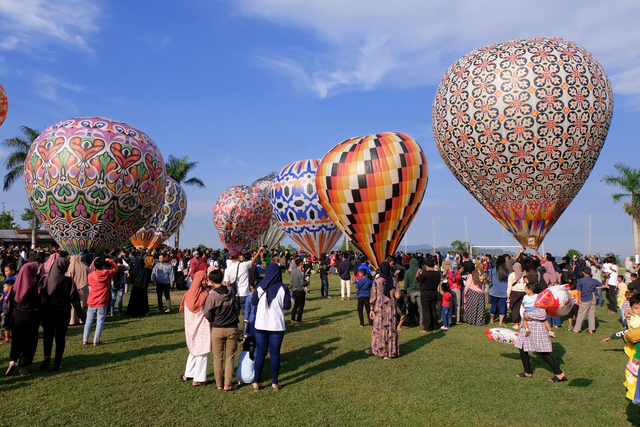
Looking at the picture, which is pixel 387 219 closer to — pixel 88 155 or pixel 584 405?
pixel 88 155

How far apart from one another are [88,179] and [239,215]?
25.5m

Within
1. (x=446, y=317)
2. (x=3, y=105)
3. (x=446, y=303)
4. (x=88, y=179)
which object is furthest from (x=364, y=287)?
(x=3, y=105)

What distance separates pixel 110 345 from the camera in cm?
921

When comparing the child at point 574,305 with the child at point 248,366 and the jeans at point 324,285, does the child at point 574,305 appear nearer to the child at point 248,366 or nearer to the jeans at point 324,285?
the child at point 248,366

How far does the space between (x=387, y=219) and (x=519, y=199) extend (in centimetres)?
723

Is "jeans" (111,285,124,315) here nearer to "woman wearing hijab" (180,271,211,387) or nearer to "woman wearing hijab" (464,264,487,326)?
"woman wearing hijab" (180,271,211,387)

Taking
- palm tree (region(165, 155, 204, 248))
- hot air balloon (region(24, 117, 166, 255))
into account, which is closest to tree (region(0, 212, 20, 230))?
palm tree (region(165, 155, 204, 248))

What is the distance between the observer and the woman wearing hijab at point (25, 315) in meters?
6.79

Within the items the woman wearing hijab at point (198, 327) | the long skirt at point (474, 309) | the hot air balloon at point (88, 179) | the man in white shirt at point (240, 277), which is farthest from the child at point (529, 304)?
the hot air balloon at point (88, 179)

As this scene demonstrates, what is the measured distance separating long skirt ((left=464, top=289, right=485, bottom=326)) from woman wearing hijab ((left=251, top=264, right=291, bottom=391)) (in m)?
7.12

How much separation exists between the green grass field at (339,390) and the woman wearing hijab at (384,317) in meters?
0.23

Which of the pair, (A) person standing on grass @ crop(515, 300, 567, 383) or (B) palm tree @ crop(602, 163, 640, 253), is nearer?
(A) person standing on grass @ crop(515, 300, 567, 383)

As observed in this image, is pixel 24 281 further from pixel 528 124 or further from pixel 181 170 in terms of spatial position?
pixel 181 170

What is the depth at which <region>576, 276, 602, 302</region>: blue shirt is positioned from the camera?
1108 cm
